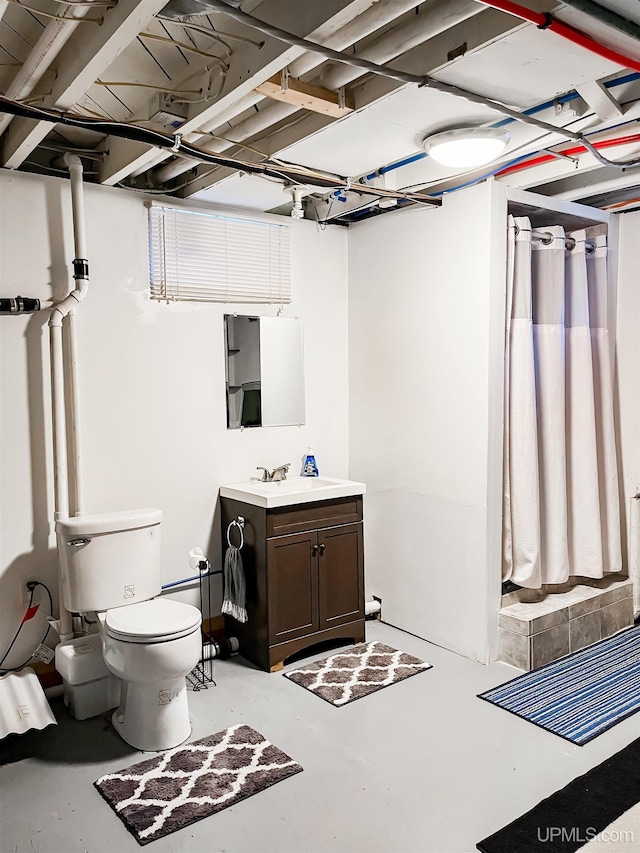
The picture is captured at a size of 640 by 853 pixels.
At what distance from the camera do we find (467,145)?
2697 millimetres

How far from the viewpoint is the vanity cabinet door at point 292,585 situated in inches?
134

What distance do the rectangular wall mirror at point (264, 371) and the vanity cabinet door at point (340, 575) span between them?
77 cm

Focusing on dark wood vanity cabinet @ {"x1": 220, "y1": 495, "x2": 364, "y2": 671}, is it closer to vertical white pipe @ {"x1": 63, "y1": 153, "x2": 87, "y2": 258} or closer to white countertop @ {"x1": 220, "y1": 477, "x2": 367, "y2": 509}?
white countertop @ {"x1": 220, "y1": 477, "x2": 367, "y2": 509}

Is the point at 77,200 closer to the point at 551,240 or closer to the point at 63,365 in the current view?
the point at 63,365

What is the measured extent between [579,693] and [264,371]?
2295 mm

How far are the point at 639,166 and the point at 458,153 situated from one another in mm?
1120

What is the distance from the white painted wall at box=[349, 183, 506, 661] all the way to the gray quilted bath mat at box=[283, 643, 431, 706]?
1.03ft

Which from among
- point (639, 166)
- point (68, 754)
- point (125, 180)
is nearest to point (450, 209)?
point (639, 166)

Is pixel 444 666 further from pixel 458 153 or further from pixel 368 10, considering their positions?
pixel 368 10

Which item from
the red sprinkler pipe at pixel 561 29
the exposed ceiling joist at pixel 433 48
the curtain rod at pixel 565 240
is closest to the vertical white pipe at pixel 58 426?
the exposed ceiling joist at pixel 433 48

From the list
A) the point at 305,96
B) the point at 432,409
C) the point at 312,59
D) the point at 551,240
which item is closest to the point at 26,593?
the point at 432,409

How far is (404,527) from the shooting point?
3.90 m

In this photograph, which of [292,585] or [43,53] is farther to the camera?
[292,585]

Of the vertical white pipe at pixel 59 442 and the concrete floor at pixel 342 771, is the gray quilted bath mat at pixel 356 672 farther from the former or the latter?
the vertical white pipe at pixel 59 442
